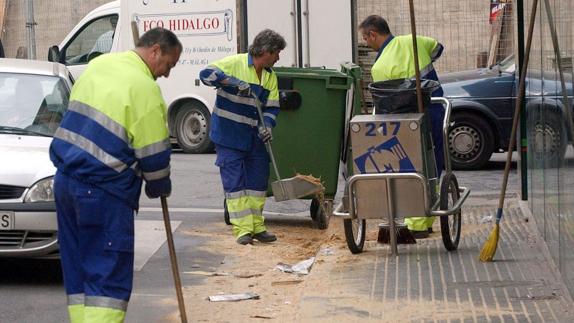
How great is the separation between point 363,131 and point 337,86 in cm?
248

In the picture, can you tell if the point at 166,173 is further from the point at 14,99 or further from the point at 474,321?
the point at 14,99

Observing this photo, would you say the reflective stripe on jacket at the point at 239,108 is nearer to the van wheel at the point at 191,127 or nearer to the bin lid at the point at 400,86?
the bin lid at the point at 400,86

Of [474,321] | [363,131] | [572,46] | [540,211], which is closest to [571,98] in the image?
[572,46]

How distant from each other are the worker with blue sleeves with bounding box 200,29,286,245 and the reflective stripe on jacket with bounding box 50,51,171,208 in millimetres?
4081

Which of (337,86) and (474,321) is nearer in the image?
(474,321)

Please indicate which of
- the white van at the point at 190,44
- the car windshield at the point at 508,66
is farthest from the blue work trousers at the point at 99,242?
the white van at the point at 190,44

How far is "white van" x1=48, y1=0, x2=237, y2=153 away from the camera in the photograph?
18172mm

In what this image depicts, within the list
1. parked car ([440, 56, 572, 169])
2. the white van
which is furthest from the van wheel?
parked car ([440, 56, 572, 169])

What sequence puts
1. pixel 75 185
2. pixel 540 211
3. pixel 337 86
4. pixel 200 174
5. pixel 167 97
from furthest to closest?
pixel 167 97, pixel 200 174, pixel 337 86, pixel 540 211, pixel 75 185

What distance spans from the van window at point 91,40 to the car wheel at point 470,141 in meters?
6.39

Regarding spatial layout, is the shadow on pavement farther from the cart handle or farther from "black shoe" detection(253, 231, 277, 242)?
the cart handle

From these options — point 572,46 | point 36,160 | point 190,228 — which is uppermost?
point 572,46

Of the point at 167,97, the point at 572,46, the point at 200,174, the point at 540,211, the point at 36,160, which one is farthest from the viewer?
the point at 167,97

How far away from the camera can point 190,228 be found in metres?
11.3
